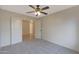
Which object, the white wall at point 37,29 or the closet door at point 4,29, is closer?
the closet door at point 4,29

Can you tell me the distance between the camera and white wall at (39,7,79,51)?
4.24 metres

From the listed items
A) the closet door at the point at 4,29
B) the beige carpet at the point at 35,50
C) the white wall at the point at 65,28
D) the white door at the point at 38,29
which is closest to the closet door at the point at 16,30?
the closet door at the point at 4,29

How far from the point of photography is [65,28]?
16.2ft

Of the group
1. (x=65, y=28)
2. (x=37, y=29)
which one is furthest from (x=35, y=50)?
(x=37, y=29)

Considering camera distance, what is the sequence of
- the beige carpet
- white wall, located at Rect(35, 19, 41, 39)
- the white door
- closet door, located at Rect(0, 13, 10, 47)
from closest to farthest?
the beige carpet
closet door, located at Rect(0, 13, 10, 47)
the white door
white wall, located at Rect(35, 19, 41, 39)

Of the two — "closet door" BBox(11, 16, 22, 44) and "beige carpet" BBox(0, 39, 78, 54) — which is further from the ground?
"closet door" BBox(11, 16, 22, 44)

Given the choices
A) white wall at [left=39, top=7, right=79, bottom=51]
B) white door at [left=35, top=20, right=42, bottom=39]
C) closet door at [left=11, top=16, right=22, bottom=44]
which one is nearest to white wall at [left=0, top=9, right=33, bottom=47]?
closet door at [left=11, top=16, right=22, bottom=44]

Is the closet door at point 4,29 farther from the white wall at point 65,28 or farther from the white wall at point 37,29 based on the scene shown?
the white wall at point 37,29

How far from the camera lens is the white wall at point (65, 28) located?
4238 mm

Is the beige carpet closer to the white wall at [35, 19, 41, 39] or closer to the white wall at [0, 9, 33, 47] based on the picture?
the white wall at [0, 9, 33, 47]

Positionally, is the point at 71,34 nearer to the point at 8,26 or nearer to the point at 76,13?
the point at 76,13

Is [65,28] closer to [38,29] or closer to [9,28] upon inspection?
[9,28]

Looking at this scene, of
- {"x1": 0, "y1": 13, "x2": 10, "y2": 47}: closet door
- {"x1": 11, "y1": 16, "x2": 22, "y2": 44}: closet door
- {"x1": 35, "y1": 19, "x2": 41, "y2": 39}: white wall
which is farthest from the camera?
{"x1": 35, "y1": 19, "x2": 41, "y2": 39}: white wall
